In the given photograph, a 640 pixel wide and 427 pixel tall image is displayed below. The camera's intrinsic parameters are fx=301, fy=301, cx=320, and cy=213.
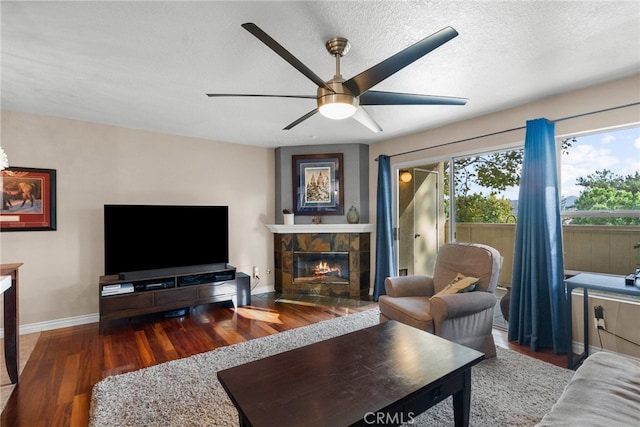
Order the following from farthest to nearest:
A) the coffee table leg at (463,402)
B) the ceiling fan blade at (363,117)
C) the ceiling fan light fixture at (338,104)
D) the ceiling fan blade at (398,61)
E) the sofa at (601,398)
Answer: the ceiling fan blade at (363,117) < the ceiling fan light fixture at (338,104) < the coffee table leg at (463,402) < the ceiling fan blade at (398,61) < the sofa at (601,398)

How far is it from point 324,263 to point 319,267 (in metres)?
0.11

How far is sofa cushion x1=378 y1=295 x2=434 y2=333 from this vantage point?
93.2 inches

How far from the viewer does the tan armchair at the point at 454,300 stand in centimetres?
236

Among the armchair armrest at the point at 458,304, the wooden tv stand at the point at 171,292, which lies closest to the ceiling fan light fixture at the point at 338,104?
the armchair armrest at the point at 458,304

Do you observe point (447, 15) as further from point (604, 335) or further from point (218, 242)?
point (218, 242)

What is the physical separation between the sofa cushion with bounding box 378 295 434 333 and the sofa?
106 centimetres

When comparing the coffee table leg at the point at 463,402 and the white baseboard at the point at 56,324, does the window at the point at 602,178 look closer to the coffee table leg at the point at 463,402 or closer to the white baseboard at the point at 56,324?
the coffee table leg at the point at 463,402

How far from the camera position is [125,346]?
9.54ft

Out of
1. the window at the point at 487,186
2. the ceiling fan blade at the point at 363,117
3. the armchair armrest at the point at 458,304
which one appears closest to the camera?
→ the ceiling fan blade at the point at 363,117

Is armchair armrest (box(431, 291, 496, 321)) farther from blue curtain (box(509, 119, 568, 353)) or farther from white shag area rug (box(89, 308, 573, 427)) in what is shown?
blue curtain (box(509, 119, 568, 353))

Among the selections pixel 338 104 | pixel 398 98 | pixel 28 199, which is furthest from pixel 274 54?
pixel 28 199

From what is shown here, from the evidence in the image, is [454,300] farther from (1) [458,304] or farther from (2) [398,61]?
(2) [398,61]

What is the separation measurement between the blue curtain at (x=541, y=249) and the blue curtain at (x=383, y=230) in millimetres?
1711

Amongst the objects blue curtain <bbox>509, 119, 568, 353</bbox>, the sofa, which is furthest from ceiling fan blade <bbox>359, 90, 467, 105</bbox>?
the sofa
